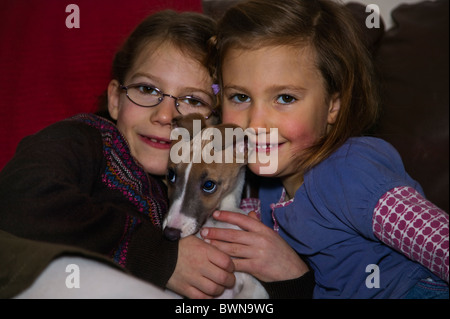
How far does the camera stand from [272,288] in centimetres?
168

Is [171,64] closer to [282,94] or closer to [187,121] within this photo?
[187,121]

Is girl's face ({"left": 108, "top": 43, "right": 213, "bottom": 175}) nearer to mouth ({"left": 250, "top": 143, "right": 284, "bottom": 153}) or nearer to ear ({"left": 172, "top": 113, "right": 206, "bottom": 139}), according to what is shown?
ear ({"left": 172, "top": 113, "right": 206, "bottom": 139})

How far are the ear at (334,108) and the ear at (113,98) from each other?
1.01m

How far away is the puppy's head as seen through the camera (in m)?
1.71

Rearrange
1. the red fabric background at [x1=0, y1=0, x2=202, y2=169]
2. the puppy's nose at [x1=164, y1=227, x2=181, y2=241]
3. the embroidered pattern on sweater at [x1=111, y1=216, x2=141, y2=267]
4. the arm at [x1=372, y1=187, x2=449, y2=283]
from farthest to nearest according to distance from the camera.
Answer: the red fabric background at [x1=0, y1=0, x2=202, y2=169] < the puppy's nose at [x1=164, y1=227, x2=181, y2=241] < the embroidered pattern on sweater at [x1=111, y1=216, x2=141, y2=267] < the arm at [x1=372, y1=187, x2=449, y2=283]

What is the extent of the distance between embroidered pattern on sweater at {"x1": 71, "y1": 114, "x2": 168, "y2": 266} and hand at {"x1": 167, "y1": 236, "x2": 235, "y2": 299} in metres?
0.27

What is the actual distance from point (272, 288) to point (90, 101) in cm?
131

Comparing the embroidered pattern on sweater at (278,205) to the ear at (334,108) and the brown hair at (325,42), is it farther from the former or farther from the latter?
the ear at (334,108)

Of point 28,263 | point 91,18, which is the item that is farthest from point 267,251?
point 91,18

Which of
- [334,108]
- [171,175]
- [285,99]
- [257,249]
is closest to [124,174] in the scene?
[171,175]

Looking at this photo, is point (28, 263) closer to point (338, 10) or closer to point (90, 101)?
point (90, 101)

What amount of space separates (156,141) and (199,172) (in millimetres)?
367

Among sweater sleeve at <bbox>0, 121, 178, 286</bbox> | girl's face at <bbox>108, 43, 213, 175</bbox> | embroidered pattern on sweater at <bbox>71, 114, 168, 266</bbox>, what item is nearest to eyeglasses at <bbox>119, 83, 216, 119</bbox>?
girl's face at <bbox>108, 43, 213, 175</bbox>

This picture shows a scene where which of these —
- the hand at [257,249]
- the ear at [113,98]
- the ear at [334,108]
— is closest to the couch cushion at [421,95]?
the ear at [334,108]
